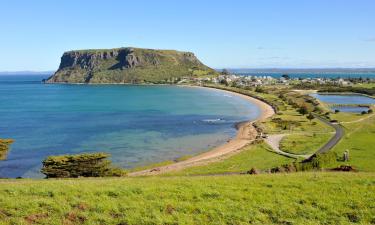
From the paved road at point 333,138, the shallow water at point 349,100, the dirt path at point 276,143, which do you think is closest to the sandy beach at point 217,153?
the dirt path at point 276,143

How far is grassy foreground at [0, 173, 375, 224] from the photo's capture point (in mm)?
14195

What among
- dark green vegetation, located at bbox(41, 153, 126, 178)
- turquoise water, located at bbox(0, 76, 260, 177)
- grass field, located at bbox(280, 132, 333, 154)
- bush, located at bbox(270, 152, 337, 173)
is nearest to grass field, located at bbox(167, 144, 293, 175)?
grass field, located at bbox(280, 132, 333, 154)

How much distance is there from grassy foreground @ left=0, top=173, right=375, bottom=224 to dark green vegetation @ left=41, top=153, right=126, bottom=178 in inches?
679

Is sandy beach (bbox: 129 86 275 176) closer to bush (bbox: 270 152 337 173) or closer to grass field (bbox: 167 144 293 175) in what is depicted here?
grass field (bbox: 167 144 293 175)

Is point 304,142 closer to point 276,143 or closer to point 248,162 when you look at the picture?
point 276,143

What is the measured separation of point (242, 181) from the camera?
19406mm

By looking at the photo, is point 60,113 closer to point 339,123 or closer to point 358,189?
point 339,123

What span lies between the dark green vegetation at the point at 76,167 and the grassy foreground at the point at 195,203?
1725 centimetres

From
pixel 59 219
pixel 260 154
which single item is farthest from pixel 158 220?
pixel 260 154

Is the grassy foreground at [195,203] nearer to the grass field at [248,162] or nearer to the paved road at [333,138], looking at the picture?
the grass field at [248,162]

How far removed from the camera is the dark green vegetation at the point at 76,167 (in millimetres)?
34906

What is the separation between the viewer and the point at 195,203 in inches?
616

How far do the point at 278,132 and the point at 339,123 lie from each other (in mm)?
17625

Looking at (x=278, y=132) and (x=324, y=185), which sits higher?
(x=324, y=185)
